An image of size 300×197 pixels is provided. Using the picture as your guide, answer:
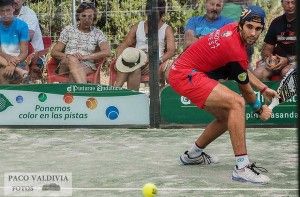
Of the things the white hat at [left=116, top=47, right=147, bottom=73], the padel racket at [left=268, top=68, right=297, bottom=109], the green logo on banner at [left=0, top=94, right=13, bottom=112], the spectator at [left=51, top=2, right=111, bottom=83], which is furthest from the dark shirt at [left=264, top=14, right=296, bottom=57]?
the green logo on banner at [left=0, top=94, right=13, bottom=112]

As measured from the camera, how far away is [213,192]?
5.65 metres

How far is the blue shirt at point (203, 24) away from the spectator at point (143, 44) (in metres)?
0.31

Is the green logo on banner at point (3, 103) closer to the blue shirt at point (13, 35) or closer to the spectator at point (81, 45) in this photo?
the blue shirt at point (13, 35)

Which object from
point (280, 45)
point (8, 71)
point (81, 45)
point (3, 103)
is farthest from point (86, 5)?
point (280, 45)

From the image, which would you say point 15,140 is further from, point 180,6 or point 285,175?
point 285,175

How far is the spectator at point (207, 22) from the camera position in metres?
9.26

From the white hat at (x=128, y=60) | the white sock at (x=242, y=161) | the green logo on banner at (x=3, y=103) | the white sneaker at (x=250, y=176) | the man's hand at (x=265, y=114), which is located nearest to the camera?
the white sneaker at (x=250, y=176)

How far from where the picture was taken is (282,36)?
362 inches

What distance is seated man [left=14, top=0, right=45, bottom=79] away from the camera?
32.2 feet

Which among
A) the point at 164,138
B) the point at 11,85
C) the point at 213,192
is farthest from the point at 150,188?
the point at 11,85

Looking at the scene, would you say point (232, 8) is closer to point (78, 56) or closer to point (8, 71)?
point (78, 56)

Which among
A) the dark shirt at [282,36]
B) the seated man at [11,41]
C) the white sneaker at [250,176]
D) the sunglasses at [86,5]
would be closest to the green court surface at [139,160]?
the white sneaker at [250,176]

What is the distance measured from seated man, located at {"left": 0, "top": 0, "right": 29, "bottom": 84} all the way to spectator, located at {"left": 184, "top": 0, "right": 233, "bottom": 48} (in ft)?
7.27

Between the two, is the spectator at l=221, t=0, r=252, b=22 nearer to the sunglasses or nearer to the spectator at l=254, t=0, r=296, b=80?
the spectator at l=254, t=0, r=296, b=80
